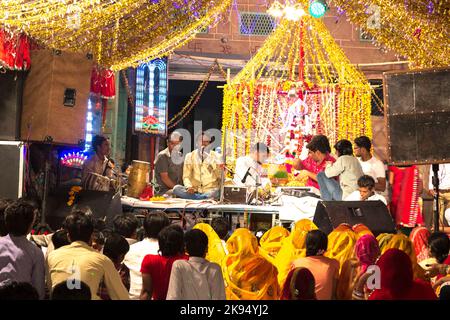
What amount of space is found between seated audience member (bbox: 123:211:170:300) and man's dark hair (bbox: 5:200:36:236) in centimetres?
99

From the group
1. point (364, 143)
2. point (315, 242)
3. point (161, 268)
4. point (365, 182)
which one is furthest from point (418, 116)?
point (161, 268)

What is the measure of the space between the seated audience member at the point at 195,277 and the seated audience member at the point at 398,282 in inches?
35.1

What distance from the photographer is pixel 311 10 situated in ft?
43.0

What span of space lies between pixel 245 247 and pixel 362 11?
6.51 m

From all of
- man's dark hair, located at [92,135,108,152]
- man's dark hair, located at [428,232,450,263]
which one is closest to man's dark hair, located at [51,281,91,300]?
man's dark hair, located at [428,232,450,263]

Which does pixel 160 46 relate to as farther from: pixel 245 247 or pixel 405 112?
pixel 245 247

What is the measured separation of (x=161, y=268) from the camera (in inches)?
184

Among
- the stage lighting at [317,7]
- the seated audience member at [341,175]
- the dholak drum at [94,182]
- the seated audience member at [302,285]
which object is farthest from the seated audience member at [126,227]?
the stage lighting at [317,7]

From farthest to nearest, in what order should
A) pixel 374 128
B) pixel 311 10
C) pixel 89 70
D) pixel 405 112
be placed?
pixel 374 128 < pixel 311 10 < pixel 89 70 < pixel 405 112

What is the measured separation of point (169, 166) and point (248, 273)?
7178 millimetres

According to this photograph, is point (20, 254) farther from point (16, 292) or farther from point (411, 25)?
point (411, 25)

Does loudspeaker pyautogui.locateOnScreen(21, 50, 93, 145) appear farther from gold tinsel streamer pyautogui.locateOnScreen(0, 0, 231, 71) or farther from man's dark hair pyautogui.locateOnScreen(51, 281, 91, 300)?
man's dark hair pyautogui.locateOnScreen(51, 281, 91, 300)

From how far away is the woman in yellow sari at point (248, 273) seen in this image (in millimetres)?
5059

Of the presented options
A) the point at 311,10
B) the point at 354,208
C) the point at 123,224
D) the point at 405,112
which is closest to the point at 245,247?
the point at 123,224
